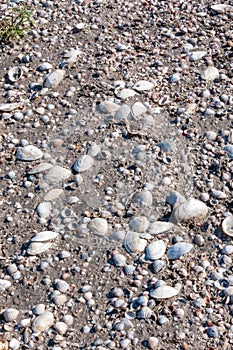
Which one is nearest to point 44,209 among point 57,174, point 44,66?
point 57,174

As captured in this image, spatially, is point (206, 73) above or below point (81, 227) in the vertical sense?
above

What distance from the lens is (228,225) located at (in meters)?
3.40

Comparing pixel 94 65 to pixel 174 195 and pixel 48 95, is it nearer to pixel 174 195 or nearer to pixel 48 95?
pixel 48 95

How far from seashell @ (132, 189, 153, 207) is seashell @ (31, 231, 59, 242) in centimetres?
42

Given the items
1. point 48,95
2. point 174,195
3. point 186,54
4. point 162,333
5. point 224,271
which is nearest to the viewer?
point 162,333

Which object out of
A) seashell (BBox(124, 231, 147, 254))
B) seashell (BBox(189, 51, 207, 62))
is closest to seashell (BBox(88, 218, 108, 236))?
seashell (BBox(124, 231, 147, 254))

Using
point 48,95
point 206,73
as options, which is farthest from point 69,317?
point 206,73

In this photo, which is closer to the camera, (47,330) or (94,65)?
(47,330)

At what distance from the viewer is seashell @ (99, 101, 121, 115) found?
3.91 meters

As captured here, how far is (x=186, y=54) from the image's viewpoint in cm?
430

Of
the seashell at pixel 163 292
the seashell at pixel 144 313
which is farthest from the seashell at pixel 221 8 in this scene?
the seashell at pixel 144 313

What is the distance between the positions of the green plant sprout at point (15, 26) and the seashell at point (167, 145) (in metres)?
1.23

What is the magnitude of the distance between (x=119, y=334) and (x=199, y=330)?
0.34 meters

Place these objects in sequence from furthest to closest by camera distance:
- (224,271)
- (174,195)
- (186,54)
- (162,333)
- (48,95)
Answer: (186,54) → (48,95) → (174,195) → (224,271) → (162,333)
